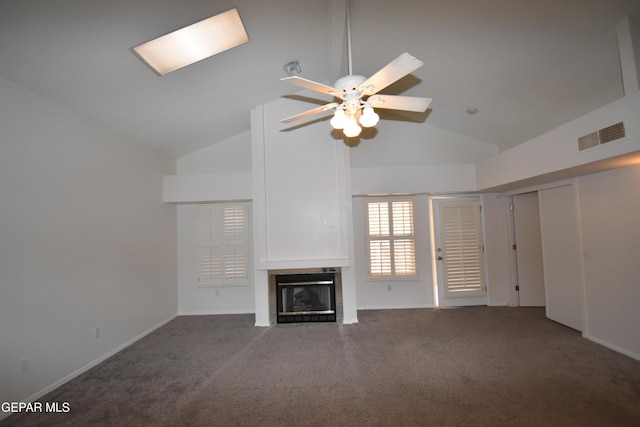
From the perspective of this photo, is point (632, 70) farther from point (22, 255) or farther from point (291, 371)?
point (22, 255)

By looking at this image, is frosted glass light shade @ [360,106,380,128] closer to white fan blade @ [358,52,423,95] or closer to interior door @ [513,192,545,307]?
white fan blade @ [358,52,423,95]

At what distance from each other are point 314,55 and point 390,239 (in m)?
3.11

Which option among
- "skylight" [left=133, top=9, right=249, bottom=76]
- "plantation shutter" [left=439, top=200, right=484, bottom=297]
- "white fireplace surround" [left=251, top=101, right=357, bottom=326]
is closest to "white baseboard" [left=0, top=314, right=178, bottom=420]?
"white fireplace surround" [left=251, top=101, right=357, bottom=326]

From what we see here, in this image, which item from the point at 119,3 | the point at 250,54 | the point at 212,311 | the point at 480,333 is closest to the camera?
the point at 119,3

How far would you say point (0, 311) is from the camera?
6.88 ft

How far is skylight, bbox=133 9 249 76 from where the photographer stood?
2.39 metres

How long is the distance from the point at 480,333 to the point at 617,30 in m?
3.43

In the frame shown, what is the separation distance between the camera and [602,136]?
7.70 feet

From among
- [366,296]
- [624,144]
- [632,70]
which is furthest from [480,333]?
[632,70]

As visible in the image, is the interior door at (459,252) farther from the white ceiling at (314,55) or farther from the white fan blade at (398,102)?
the white fan blade at (398,102)

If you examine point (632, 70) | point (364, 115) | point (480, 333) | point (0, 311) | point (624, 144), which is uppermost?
point (632, 70)

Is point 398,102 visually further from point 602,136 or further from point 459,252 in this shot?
point 459,252

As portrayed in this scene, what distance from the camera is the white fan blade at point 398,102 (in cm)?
199

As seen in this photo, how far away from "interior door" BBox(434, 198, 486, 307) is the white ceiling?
1.51 m
